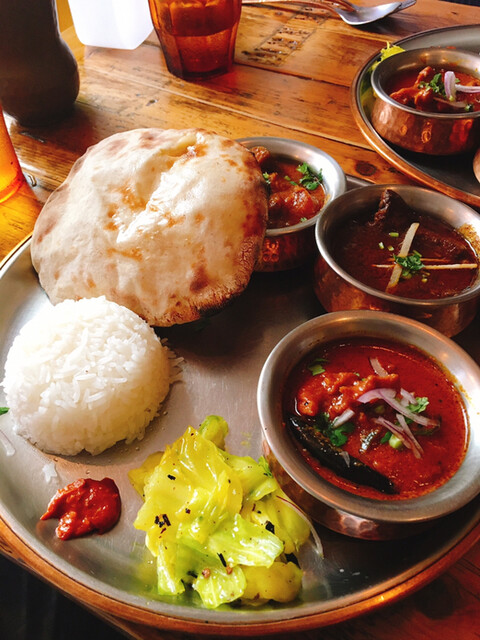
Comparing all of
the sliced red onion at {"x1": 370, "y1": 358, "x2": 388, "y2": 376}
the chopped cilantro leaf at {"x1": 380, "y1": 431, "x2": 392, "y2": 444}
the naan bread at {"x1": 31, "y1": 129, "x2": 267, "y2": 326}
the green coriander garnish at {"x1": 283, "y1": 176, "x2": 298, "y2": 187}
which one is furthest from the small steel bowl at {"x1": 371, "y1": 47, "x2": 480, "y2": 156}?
the chopped cilantro leaf at {"x1": 380, "y1": 431, "x2": 392, "y2": 444}

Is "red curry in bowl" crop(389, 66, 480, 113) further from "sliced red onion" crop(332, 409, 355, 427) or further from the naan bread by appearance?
"sliced red onion" crop(332, 409, 355, 427)

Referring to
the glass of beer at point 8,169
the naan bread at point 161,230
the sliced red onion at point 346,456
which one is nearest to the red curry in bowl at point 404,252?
the naan bread at point 161,230

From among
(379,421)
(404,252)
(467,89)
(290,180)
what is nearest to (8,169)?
(290,180)

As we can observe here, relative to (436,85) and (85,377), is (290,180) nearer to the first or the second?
(436,85)

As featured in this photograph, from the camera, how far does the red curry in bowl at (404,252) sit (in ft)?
6.73

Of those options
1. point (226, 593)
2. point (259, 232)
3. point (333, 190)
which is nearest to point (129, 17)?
point (333, 190)

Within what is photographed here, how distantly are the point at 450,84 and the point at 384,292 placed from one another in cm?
155

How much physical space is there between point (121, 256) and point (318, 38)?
2.55 meters

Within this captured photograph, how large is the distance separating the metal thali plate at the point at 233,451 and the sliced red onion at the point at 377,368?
432 mm

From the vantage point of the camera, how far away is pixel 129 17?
3.58 meters

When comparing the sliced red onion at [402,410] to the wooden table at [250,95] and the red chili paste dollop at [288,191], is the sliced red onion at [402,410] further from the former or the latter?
the wooden table at [250,95]

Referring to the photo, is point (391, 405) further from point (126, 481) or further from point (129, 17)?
point (129, 17)

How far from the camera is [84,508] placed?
1.62 m

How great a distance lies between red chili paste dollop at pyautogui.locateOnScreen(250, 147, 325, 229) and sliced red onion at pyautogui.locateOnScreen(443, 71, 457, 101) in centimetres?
91
